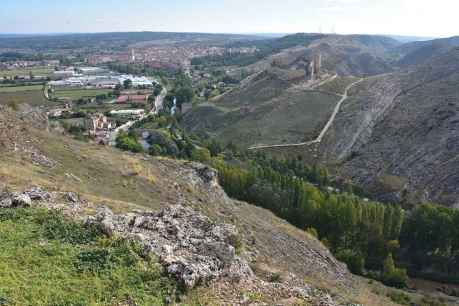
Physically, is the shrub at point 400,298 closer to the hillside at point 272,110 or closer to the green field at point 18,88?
the hillside at point 272,110

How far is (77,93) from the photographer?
144 meters

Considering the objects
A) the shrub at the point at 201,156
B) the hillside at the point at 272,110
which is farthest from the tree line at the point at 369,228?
the hillside at the point at 272,110

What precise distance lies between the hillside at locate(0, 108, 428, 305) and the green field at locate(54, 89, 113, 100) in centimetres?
10955

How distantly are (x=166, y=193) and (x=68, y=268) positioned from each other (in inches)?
649

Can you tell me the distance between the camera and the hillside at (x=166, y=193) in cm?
2212

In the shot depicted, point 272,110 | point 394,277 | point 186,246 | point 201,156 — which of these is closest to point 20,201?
point 186,246

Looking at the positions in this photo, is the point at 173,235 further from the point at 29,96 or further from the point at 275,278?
the point at 29,96

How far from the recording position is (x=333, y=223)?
42.2 m

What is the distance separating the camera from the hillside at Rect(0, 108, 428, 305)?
871 inches

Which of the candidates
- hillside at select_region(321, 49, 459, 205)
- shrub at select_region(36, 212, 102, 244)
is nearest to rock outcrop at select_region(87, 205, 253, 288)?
shrub at select_region(36, 212, 102, 244)

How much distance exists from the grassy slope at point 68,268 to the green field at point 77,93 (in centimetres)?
12719

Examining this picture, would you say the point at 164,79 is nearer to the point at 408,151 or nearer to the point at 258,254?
the point at 408,151

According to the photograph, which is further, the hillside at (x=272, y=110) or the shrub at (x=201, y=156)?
the hillside at (x=272, y=110)

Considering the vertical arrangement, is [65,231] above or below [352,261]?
above
